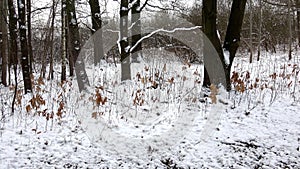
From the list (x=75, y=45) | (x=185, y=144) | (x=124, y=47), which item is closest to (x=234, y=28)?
(x=124, y=47)

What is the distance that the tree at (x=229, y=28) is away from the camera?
6.12 meters

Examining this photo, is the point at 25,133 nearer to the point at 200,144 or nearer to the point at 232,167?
the point at 200,144

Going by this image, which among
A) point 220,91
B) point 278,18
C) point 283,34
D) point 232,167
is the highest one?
point 278,18

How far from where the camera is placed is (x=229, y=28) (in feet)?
21.7

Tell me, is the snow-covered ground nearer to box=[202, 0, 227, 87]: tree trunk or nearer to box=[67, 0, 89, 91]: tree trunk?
box=[202, 0, 227, 87]: tree trunk

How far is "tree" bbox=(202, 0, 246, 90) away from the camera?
20.1 ft

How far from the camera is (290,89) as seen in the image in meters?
6.82

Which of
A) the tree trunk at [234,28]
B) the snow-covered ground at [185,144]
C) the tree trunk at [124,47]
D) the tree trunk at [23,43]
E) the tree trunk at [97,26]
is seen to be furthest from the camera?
the tree trunk at [97,26]

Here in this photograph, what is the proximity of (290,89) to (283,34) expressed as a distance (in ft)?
55.8

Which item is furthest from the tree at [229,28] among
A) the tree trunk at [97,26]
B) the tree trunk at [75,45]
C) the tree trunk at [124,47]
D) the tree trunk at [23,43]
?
the tree trunk at [23,43]

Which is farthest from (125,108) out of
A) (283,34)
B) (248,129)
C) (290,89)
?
(283,34)

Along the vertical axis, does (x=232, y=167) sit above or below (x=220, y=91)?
below

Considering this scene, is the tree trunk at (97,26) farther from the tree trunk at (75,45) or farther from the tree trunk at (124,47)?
the tree trunk at (75,45)

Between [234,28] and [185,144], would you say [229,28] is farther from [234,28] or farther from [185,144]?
[185,144]
